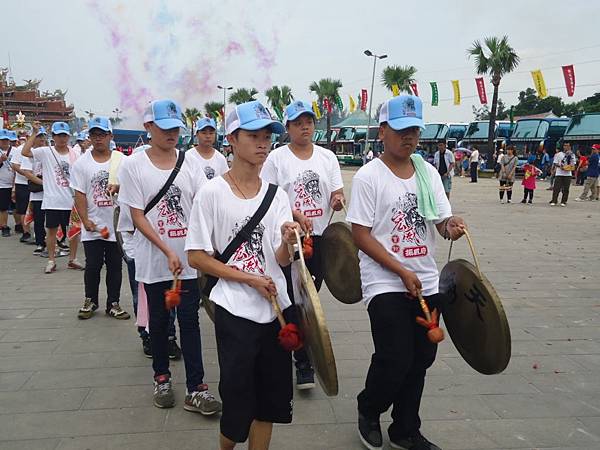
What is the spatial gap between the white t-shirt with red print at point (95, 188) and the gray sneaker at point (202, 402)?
96.2 inches

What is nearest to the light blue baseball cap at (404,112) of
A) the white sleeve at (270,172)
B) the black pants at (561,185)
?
the white sleeve at (270,172)

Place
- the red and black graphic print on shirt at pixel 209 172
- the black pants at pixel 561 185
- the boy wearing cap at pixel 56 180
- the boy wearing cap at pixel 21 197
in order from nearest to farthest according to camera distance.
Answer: the red and black graphic print on shirt at pixel 209 172
the boy wearing cap at pixel 56 180
the boy wearing cap at pixel 21 197
the black pants at pixel 561 185

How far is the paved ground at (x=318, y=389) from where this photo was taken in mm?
3266

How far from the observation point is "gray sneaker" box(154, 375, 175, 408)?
3.62m

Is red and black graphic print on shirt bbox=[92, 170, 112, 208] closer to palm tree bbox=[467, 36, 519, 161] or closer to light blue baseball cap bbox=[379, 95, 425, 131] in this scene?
light blue baseball cap bbox=[379, 95, 425, 131]

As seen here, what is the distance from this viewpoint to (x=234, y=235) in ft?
8.50

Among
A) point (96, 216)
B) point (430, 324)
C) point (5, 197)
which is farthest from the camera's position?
point (5, 197)

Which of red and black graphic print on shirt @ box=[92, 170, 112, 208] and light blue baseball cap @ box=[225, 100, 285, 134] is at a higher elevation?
light blue baseball cap @ box=[225, 100, 285, 134]

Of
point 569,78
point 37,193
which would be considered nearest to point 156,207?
point 37,193

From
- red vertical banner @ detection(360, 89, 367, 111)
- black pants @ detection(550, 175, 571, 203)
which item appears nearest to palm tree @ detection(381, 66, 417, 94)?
red vertical banner @ detection(360, 89, 367, 111)

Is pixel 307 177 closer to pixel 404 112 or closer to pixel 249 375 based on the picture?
pixel 404 112

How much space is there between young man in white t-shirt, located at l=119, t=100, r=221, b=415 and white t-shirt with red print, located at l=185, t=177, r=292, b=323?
3.19 feet

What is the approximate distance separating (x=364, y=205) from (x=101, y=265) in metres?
3.59

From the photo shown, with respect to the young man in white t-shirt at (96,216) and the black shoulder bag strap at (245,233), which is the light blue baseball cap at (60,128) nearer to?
the young man in white t-shirt at (96,216)
